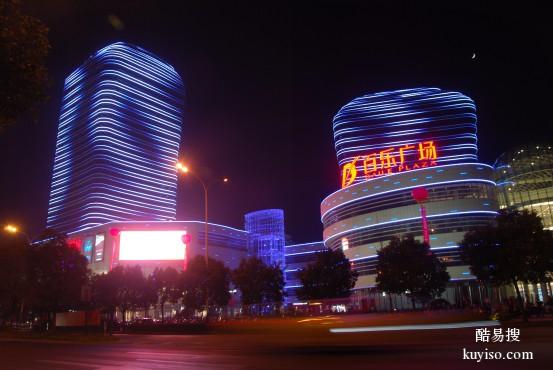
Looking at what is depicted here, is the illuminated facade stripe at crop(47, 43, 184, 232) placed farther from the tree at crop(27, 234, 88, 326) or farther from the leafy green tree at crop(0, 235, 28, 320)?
the leafy green tree at crop(0, 235, 28, 320)

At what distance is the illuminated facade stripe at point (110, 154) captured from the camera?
569 ft

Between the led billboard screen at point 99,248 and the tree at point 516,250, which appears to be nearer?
the tree at point 516,250

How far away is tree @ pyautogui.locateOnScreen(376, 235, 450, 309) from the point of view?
196 feet

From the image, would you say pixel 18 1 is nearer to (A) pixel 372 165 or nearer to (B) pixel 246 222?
(A) pixel 372 165

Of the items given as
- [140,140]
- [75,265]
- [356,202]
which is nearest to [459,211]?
[356,202]

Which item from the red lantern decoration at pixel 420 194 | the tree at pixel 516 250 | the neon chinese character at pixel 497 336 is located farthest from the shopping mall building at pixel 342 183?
the neon chinese character at pixel 497 336

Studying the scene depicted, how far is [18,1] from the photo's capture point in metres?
9.78

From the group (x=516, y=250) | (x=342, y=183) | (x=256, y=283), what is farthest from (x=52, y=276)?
(x=342, y=183)

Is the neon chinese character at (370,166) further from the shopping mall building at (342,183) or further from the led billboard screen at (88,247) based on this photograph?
the led billboard screen at (88,247)

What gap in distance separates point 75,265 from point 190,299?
2311 centimetres

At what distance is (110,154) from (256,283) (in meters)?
125

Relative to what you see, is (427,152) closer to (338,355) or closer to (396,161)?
(396,161)

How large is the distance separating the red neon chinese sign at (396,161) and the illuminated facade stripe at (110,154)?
111 metres

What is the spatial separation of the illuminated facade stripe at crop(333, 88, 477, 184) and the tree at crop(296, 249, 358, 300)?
38727mm
